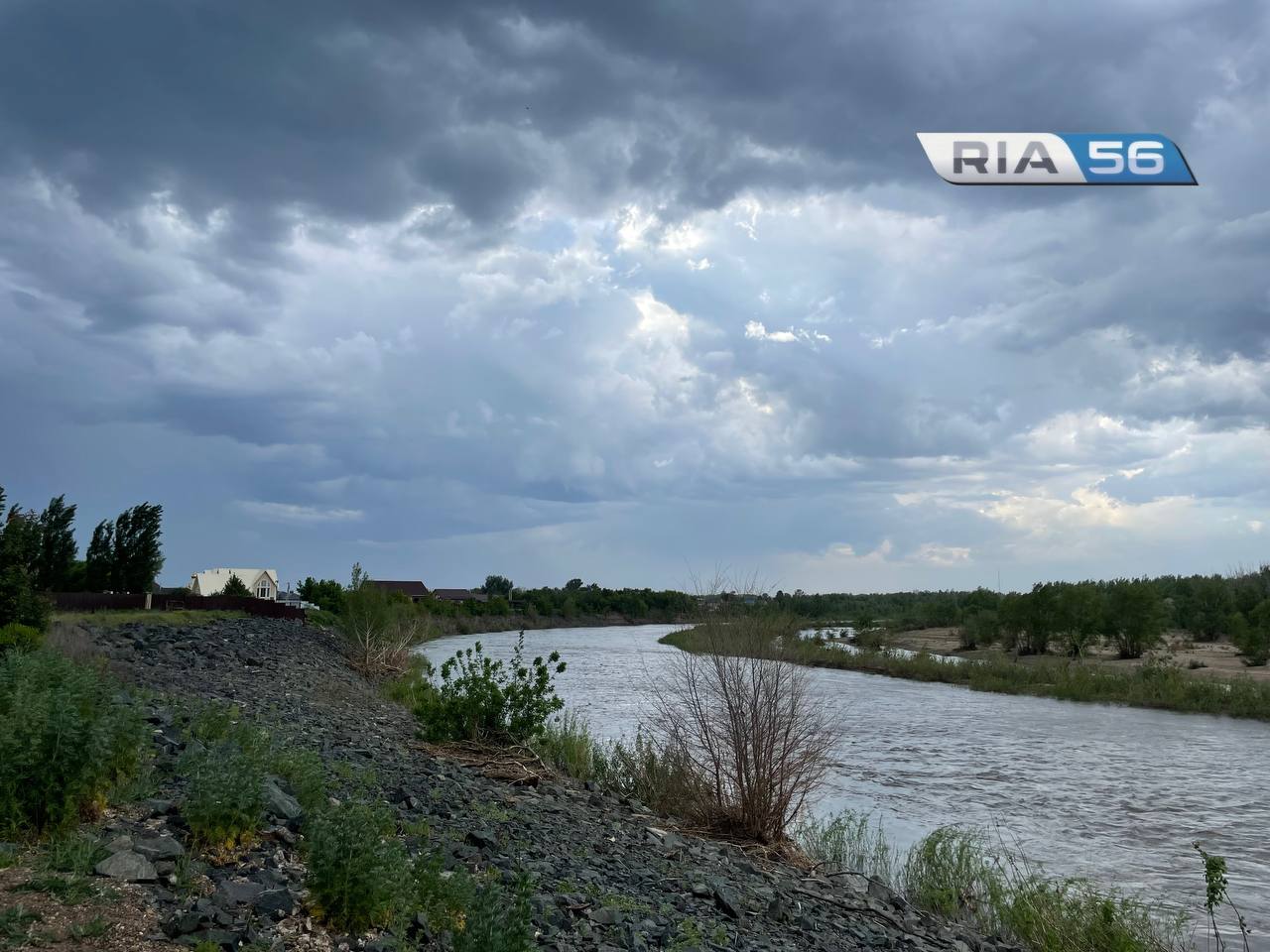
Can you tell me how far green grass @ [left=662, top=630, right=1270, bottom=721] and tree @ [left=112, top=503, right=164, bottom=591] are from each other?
135 ft

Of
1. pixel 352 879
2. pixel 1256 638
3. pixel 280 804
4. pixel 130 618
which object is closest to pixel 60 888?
pixel 352 879

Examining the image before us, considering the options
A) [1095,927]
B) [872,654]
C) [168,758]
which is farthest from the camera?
[872,654]

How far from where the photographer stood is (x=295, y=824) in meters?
7.02

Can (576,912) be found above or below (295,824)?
below

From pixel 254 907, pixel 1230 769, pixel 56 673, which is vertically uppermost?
pixel 56 673

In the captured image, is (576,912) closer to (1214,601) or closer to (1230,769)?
(1230,769)

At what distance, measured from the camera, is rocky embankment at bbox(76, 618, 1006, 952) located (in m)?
5.59

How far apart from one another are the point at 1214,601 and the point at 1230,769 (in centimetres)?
3681

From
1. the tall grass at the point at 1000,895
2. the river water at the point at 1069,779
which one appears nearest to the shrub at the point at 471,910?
the tall grass at the point at 1000,895

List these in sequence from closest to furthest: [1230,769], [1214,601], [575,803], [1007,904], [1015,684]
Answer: [1007,904], [575,803], [1230,769], [1015,684], [1214,601]

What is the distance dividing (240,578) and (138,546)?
34.0 meters

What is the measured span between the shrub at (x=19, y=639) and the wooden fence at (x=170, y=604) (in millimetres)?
20242

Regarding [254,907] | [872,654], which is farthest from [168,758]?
[872,654]

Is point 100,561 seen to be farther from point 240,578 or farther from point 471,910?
point 471,910
